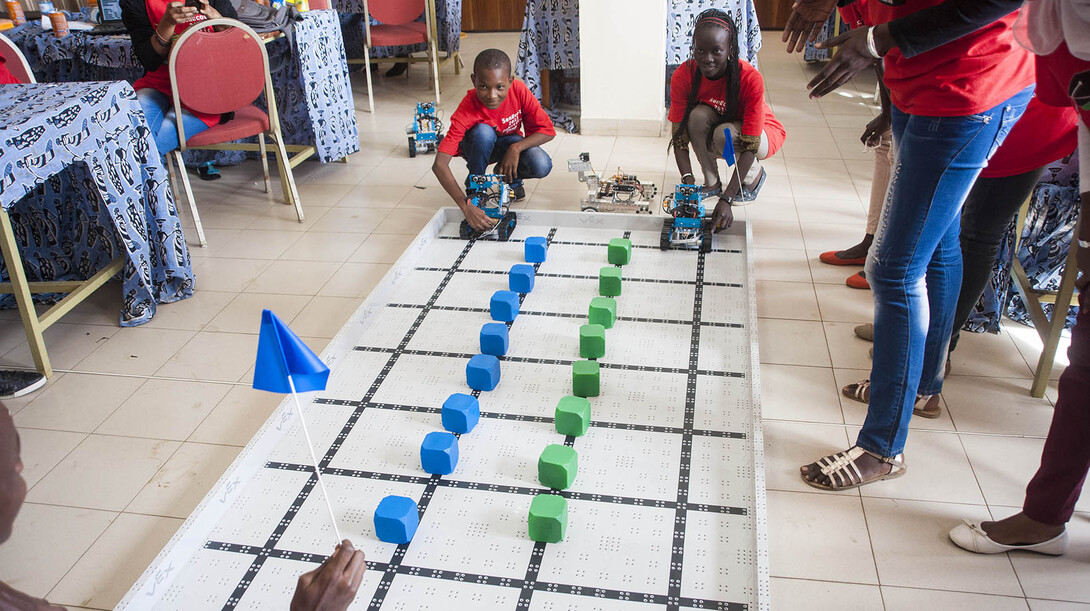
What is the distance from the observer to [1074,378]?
1522mm

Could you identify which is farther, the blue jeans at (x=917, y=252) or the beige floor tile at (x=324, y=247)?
the beige floor tile at (x=324, y=247)

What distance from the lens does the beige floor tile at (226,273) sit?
296 centimetres

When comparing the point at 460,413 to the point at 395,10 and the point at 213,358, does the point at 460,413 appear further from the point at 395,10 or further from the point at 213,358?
the point at 395,10

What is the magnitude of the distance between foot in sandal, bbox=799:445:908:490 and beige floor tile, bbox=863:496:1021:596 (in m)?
0.06

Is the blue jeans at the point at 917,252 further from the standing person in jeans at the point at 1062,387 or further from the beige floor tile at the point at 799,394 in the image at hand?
the beige floor tile at the point at 799,394

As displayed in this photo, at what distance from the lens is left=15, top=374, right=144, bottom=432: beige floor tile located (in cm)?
223

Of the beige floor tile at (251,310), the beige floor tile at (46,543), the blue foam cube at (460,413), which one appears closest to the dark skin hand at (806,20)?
the blue foam cube at (460,413)

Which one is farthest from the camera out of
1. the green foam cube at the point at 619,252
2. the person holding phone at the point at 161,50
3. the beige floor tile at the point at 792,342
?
the person holding phone at the point at 161,50

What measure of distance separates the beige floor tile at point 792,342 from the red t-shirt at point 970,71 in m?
1.02

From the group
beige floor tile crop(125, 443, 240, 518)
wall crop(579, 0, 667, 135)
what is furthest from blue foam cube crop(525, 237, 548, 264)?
wall crop(579, 0, 667, 135)

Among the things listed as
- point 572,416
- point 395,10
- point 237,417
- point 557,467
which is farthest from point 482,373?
point 395,10

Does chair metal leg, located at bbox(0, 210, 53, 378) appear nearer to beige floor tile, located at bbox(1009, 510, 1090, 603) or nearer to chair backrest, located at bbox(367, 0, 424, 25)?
beige floor tile, located at bbox(1009, 510, 1090, 603)

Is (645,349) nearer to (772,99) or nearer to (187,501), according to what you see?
(187,501)

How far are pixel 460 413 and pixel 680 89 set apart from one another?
1.85 meters
